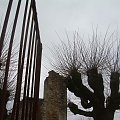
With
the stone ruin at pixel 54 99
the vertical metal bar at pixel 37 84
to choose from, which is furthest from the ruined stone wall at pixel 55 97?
the vertical metal bar at pixel 37 84

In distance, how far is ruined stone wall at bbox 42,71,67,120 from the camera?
1027 centimetres

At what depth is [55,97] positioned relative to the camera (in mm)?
10555

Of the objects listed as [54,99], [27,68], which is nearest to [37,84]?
[27,68]

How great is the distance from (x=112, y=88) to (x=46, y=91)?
269cm

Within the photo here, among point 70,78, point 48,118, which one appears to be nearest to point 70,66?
point 70,78

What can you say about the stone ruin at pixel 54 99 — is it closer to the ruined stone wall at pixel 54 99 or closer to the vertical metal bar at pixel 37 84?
the ruined stone wall at pixel 54 99

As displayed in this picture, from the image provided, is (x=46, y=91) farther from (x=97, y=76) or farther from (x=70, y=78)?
(x=97, y=76)

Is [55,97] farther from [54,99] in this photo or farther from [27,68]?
[27,68]

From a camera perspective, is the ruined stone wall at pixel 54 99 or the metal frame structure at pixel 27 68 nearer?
the metal frame structure at pixel 27 68

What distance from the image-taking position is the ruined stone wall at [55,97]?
33.7 feet

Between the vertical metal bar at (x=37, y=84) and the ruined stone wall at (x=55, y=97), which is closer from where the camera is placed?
the vertical metal bar at (x=37, y=84)

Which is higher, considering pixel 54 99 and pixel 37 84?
pixel 54 99

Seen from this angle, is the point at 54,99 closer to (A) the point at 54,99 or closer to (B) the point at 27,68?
(A) the point at 54,99

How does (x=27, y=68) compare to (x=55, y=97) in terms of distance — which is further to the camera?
(x=55, y=97)
